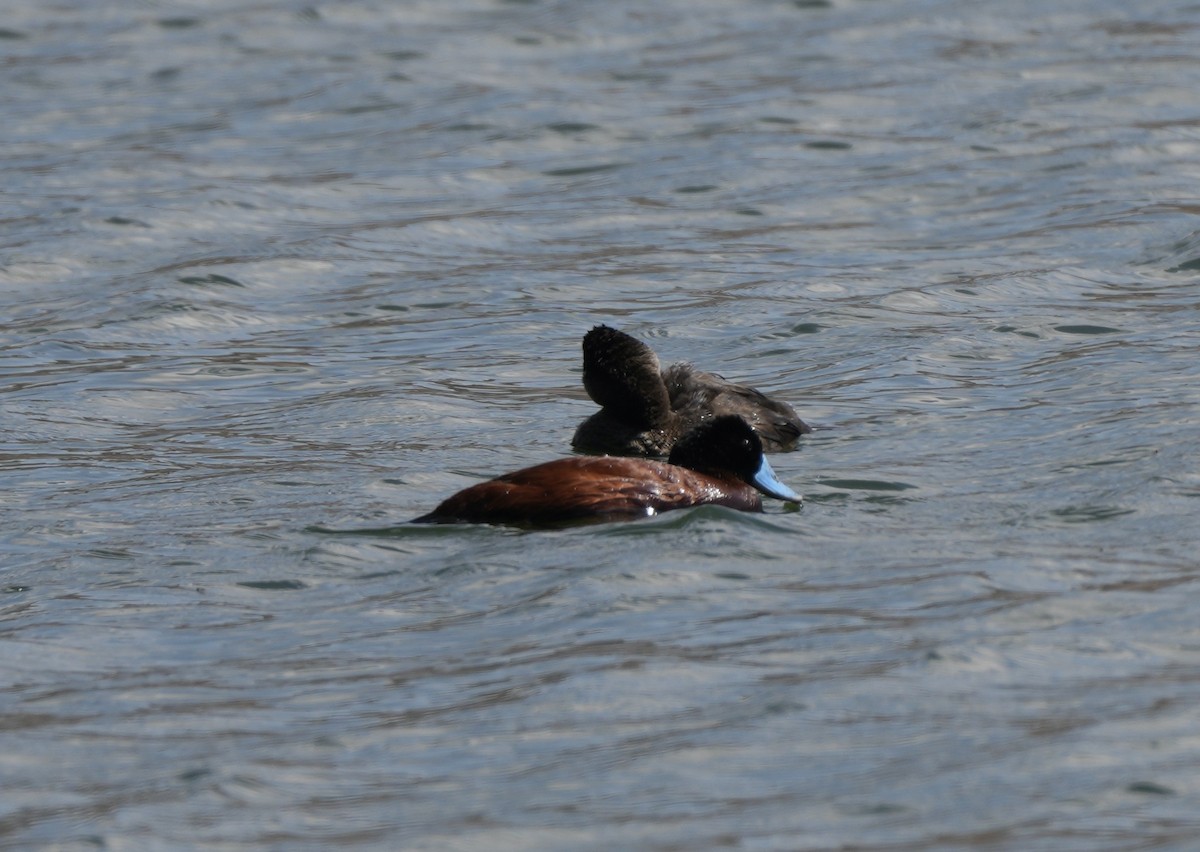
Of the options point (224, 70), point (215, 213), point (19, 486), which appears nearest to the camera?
point (19, 486)

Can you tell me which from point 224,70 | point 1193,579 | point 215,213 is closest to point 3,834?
point 1193,579

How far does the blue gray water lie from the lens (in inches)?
232

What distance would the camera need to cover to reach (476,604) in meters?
7.41

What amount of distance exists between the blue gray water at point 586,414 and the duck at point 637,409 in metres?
0.27

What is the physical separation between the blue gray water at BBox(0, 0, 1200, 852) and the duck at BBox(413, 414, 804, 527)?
140 mm

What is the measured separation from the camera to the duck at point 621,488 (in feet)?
26.5

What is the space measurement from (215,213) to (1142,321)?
7339mm

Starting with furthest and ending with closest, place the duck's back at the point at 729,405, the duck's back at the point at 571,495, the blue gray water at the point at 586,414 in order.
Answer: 1. the duck's back at the point at 729,405
2. the duck's back at the point at 571,495
3. the blue gray water at the point at 586,414

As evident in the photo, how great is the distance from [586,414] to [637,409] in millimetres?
962

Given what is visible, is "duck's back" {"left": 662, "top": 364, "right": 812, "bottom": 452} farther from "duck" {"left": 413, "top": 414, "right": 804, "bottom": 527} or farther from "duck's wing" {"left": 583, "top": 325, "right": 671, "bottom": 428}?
"duck" {"left": 413, "top": 414, "right": 804, "bottom": 527}

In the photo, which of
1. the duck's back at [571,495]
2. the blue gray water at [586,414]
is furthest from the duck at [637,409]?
the duck's back at [571,495]

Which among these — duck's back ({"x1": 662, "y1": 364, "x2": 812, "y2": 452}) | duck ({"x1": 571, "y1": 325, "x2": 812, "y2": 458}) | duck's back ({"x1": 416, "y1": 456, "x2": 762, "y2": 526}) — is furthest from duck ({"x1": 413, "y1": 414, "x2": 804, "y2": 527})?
duck ({"x1": 571, "y1": 325, "x2": 812, "y2": 458})

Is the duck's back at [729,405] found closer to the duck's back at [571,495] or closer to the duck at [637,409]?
the duck at [637,409]

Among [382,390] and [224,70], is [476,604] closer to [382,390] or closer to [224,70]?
[382,390]
